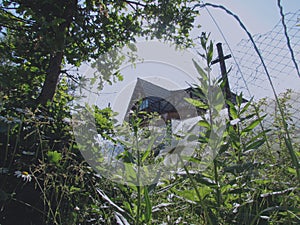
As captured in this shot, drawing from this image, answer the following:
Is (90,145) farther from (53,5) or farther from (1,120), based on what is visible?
(53,5)

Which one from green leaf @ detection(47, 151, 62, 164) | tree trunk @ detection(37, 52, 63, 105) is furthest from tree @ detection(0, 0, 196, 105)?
green leaf @ detection(47, 151, 62, 164)

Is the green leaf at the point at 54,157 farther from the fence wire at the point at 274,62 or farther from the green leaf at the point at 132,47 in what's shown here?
the green leaf at the point at 132,47

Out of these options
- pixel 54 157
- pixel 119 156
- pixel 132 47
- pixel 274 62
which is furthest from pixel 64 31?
pixel 274 62

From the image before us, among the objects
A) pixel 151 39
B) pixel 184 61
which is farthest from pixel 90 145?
pixel 151 39

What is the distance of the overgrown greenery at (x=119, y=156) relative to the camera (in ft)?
1.76

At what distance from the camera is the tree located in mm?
1379

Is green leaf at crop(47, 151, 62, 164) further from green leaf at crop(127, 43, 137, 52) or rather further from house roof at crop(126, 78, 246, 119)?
green leaf at crop(127, 43, 137, 52)

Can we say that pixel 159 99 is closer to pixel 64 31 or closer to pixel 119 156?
pixel 64 31

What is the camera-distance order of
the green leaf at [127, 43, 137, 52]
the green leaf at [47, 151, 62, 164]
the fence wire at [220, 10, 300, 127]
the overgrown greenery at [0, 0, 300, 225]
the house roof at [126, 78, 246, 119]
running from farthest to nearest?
1. the green leaf at [127, 43, 137, 52]
2. the house roof at [126, 78, 246, 119]
3. the fence wire at [220, 10, 300, 127]
4. the green leaf at [47, 151, 62, 164]
5. the overgrown greenery at [0, 0, 300, 225]

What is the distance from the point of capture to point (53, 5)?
1474 millimetres

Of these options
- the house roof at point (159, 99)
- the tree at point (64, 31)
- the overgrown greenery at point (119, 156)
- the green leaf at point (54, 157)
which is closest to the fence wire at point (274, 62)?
the overgrown greenery at point (119, 156)

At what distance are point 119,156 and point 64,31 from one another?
92 cm

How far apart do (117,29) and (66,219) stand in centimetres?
139

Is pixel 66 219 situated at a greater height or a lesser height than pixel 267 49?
lesser
